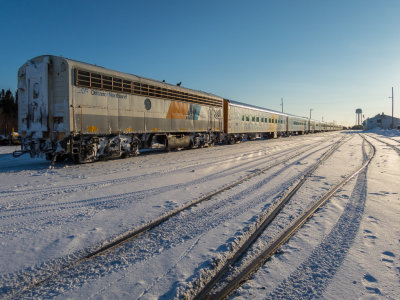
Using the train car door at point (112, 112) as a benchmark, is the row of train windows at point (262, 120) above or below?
above

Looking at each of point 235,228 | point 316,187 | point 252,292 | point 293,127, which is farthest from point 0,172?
point 293,127

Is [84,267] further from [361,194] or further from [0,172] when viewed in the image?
[0,172]

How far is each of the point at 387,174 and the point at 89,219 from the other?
27.1 feet

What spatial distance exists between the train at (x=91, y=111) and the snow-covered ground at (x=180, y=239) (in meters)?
2.95

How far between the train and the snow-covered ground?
2947mm

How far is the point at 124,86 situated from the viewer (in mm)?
10289

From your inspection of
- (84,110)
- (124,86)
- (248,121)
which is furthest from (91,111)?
(248,121)

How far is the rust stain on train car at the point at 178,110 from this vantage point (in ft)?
42.3

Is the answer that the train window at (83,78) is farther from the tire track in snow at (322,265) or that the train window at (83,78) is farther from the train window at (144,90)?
the tire track in snow at (322,265)

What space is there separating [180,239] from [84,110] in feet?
24.1

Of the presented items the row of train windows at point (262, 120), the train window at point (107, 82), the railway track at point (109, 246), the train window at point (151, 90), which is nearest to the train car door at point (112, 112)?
the train window at point (107, 82)

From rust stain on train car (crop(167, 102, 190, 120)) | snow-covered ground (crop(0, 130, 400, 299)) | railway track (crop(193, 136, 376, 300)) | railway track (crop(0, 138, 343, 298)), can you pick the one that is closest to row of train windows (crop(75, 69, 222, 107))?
rust stain on train car (crop(167, 102, 190, 120))

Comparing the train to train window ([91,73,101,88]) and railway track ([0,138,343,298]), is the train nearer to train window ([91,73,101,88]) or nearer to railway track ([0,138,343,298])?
train window ([91,73,101,88])

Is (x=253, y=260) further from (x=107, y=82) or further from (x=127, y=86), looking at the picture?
(x=127, y=86)
